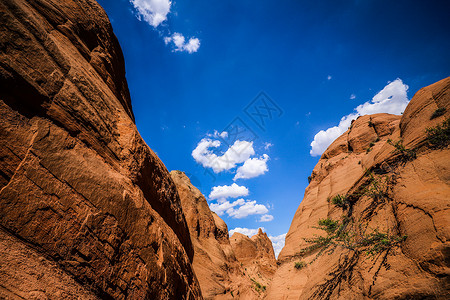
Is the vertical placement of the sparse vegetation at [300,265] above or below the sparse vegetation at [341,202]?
below

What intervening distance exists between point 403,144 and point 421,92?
12.6 ft

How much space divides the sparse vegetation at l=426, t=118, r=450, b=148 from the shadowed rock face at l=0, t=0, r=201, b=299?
1271 centimetres

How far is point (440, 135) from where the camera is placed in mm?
8898

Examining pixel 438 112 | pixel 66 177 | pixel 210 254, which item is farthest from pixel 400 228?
pixel 210 254

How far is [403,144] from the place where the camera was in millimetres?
11266

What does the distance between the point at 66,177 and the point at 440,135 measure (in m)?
14.2

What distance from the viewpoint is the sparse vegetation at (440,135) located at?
28.5 ft

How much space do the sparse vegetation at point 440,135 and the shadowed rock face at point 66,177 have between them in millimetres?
12710

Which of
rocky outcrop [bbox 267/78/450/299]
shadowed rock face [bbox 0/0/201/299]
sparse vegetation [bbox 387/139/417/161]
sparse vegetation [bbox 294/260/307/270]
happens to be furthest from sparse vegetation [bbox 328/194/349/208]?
shadowed rock face [bbox 0/0/201/299]

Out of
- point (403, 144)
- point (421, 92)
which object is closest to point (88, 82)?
point (403, 144)

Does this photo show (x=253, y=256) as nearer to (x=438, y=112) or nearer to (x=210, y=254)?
(x=210, y=254)

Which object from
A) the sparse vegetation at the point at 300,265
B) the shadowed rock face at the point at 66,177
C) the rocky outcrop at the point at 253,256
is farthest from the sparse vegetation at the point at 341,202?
the rocky outcrop at the point at 253,256

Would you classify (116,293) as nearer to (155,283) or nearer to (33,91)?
Answer: (155,283)

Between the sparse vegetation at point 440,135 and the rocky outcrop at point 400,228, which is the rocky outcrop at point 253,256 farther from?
the sparse vegetation at point 440,135
